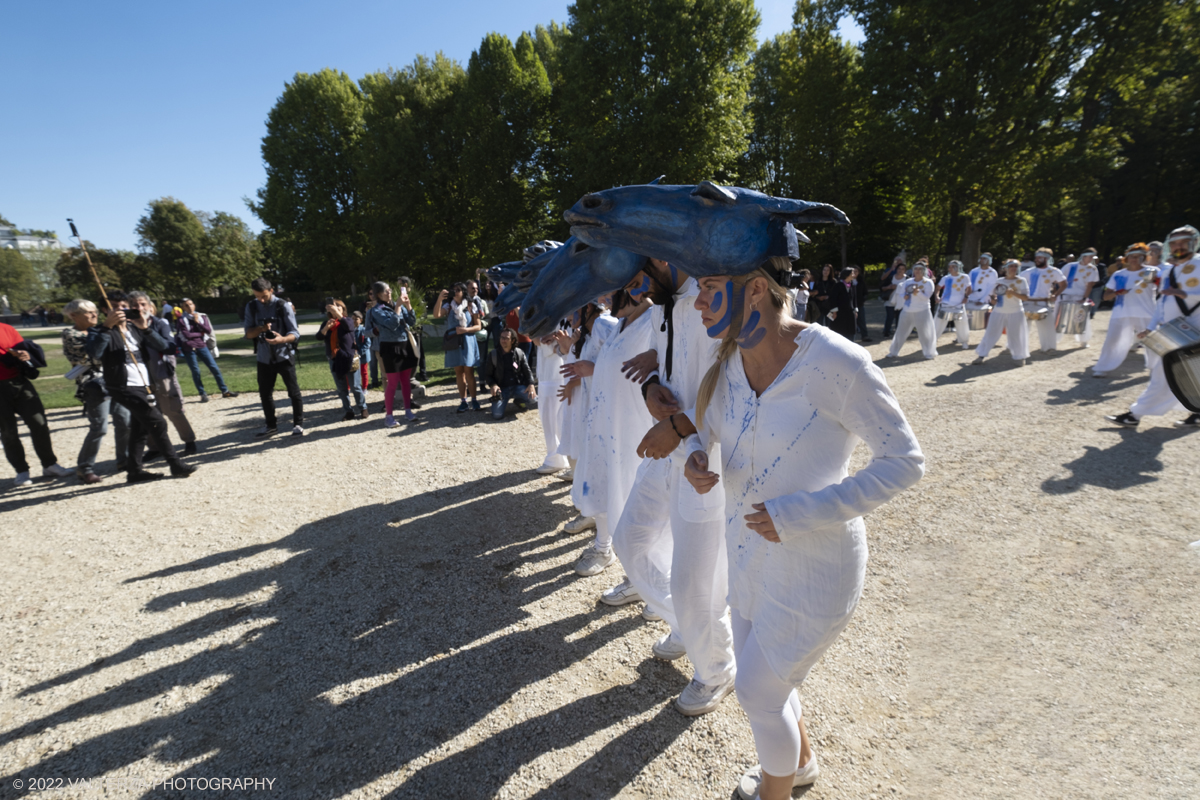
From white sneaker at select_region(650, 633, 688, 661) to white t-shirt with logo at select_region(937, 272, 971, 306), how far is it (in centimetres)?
1337

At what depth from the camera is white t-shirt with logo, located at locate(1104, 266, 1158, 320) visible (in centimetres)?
822

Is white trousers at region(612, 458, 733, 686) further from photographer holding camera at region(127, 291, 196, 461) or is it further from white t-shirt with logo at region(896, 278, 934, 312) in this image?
white t-shirt with logo at region(896, 278, 934, 312)

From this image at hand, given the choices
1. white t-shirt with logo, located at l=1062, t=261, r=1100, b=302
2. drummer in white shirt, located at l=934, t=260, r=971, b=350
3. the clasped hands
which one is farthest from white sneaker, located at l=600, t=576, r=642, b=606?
white t-shirt with logo, located at l=1062, t=261, r=1100, b=302

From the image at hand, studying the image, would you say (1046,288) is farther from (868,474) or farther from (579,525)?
(868,474)

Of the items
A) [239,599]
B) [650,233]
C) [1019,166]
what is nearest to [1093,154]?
[1019,166]

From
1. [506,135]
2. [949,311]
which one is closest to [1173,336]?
[949,311]

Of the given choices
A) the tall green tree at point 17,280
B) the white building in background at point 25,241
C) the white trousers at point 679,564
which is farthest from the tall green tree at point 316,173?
the white building in background at point 25,241

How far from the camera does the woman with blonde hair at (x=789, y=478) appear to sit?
164cm

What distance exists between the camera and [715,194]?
1829 mm

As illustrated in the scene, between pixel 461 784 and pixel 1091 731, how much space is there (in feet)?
9.75

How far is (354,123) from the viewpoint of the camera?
30.3 m

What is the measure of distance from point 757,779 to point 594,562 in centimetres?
216

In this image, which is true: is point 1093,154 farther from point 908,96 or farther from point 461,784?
point 461,784

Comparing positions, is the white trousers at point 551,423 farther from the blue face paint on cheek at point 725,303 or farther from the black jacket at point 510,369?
the blue face paint on cheek at point 725,303
